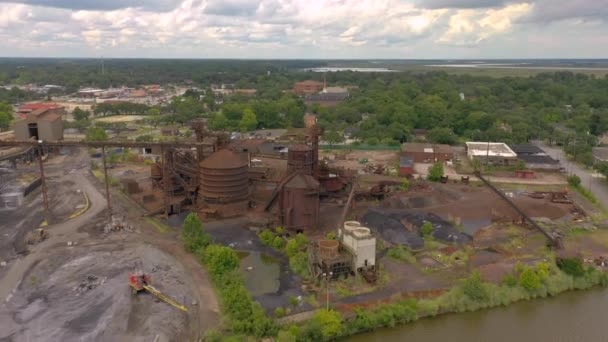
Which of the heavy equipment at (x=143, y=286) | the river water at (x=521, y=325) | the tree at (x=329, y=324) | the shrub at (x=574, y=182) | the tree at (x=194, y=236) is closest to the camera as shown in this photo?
the tree at (x=329, y=324)

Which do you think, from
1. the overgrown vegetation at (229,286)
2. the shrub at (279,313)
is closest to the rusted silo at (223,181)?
the overgrown vegetation at (229,286)

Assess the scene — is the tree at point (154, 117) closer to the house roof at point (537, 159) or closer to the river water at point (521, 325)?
the house roof at point (537, 159)

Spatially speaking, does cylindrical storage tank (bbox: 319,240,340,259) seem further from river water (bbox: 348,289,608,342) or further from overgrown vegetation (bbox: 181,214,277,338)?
river water (bbox: 348,289,608,342)

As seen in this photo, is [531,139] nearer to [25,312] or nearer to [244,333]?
[244,333]

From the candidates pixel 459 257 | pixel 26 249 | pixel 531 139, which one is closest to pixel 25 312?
pixel 26 249

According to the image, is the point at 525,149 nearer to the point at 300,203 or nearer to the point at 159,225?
the point at 300,203

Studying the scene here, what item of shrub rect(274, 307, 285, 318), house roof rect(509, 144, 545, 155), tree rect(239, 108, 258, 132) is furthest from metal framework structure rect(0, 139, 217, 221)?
house roof rect(509, 144, 545, 155)
